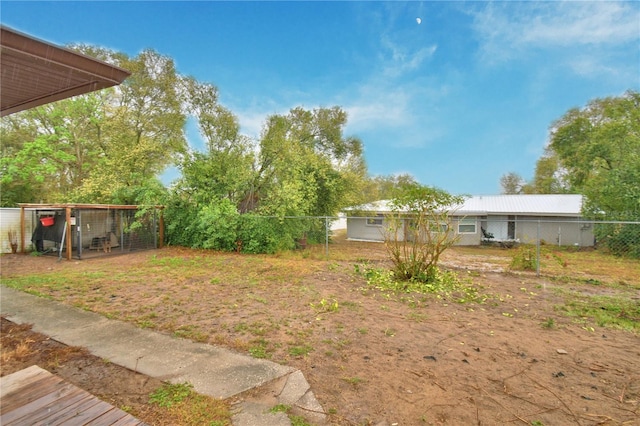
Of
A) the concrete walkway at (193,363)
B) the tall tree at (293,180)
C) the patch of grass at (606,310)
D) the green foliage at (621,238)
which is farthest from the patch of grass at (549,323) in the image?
the green foliage at (621,238)

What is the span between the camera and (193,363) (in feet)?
8.71

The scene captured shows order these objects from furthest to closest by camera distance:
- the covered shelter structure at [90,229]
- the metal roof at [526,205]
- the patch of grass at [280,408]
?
the metal roof at [526,205] → the covered shelter structure at [90,229] → the patch of grass at [280,408]

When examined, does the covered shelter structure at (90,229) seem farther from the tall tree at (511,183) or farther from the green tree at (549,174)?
the tall tree at (511,183)

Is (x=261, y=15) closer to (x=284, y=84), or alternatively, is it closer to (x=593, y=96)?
(x=284, y=84)

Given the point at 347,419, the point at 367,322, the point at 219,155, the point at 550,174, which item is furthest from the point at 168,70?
the point at 550,174

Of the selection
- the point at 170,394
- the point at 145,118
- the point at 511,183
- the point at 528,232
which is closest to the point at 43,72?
the point at 170,394

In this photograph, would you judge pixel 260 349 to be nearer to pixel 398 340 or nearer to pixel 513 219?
pixel 398 340

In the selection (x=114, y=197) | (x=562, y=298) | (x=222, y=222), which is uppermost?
(x=114, y=197)

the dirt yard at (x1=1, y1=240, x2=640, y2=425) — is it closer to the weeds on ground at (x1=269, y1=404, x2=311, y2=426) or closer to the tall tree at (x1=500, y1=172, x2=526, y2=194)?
the weeds on ground at (x1=269, y1=404, x2=311, y2=426)

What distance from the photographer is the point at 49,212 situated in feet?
32.5

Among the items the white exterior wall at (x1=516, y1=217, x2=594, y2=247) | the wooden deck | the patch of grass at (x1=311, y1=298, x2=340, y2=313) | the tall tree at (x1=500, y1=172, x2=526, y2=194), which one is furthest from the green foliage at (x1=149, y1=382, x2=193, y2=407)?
the tall tree at (x1=500, y1=172, x2=526, y2=194)

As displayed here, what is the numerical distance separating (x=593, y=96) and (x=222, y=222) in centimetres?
2391

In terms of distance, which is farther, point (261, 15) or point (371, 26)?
point (371, 26)

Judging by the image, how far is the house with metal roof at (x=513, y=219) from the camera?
14.0 meters
